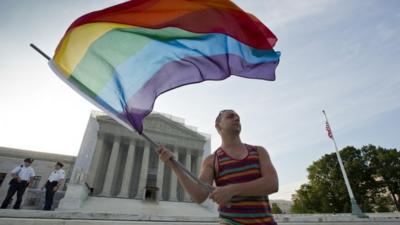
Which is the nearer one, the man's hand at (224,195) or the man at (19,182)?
the man's hand at (224,195)

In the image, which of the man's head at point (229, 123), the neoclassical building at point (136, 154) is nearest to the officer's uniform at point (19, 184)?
the man's head at point (229, 123)

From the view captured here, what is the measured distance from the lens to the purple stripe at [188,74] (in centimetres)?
254

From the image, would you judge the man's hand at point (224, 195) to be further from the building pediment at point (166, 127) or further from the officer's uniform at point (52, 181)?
the building pediment at point (166, 127)

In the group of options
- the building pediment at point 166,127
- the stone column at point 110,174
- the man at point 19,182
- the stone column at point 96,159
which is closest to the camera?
the man at point 19,182

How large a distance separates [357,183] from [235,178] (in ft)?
133

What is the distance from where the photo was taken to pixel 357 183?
33875 mm

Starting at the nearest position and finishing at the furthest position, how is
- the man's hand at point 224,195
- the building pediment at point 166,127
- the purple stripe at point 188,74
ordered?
the man's hand at point 224,195 → the purple stripe at point 188,74 → the building pediment at point 166,127

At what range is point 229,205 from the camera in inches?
66.1

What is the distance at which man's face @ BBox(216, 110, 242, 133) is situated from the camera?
2.14 m

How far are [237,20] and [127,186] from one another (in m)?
29.8

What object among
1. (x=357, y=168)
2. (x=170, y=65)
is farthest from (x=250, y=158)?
(x=357, y=168)

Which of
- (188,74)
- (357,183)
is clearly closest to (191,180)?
(188,74)

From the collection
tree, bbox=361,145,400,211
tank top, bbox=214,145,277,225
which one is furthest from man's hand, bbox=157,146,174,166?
tree, bbox=361,145,400,211

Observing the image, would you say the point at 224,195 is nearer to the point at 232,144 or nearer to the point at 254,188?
the point at 254,188
